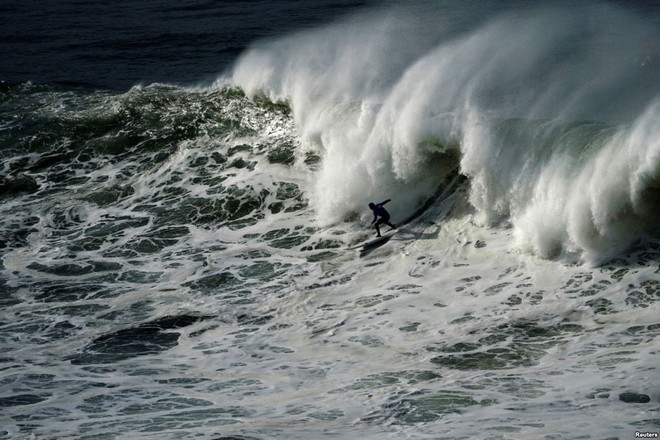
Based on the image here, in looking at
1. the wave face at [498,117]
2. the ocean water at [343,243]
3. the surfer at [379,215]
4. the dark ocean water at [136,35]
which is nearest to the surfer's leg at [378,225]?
the surfer at [379,215]

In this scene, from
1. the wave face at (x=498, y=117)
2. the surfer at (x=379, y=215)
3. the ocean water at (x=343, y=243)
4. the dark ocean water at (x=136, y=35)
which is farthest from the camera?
the dark ocean water at (x=136, y=35)

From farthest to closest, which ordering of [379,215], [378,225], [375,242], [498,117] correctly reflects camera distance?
[498,117], [378,225], [379,215], [375,242]

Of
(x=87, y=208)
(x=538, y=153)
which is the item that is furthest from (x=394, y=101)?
(x=87, y=208)

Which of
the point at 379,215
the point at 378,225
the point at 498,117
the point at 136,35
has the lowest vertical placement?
the point at 378,225

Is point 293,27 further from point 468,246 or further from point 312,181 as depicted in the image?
point 468,246

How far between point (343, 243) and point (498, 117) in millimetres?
4543

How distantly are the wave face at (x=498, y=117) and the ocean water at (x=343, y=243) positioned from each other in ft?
0.22

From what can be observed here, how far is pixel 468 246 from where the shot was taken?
17.7 metres

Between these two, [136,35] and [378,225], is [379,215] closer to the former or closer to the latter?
[378,225]

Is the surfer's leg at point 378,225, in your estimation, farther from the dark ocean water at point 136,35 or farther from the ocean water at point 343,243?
the dark ocean water at point 136,35

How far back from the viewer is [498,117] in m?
20.7

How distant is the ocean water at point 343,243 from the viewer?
42.2 feet

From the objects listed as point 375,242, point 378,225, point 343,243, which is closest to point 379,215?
point 378,225

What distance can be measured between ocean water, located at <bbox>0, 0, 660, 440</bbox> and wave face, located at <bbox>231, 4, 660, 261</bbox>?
0.07 m
